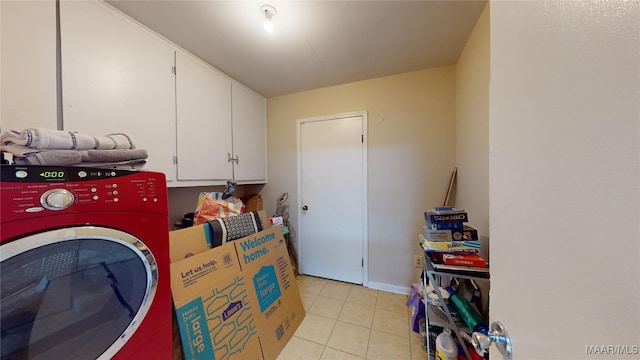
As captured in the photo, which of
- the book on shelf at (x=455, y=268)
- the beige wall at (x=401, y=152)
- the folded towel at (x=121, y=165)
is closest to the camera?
the folded towel at (x=121, y=165)

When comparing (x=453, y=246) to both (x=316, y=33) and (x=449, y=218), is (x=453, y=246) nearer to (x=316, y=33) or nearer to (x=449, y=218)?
(x=449, y=218)

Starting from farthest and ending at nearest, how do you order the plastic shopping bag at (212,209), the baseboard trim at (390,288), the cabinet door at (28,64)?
the baseboard trim at (390,288) < the plastic shopping bag at (212,209) < the cabinet door at (28,64)

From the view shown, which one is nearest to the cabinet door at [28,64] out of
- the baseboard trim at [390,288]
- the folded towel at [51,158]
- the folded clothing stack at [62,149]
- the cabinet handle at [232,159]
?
the folded clothing stack at [62,149]

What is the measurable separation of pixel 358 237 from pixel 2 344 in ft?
6.82

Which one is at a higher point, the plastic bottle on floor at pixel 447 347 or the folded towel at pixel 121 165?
the folded towel at pixel 121 165

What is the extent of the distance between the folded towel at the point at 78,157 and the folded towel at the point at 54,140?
0.03 metres

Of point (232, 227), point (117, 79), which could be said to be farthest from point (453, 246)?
point (117, 79)

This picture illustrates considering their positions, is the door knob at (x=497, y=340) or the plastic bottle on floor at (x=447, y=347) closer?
the door knob at (x=497, y=340)

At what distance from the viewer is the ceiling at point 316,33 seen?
117cm

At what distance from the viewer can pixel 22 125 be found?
0.85m

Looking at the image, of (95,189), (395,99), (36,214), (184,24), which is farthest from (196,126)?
(395,99)

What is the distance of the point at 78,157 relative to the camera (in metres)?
0.64

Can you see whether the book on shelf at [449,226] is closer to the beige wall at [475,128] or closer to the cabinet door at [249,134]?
the beige wall at [475,128]

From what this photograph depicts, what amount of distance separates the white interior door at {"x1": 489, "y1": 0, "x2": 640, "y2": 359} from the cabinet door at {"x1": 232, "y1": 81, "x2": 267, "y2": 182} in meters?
2.04
